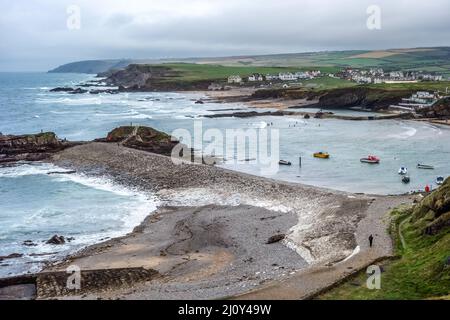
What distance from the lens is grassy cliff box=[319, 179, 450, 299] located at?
70.9 ft

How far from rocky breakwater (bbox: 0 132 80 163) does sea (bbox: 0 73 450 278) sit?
132 inches

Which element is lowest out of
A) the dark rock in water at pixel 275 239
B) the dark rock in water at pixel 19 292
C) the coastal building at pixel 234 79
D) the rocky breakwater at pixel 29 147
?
the dark rock in water at pixel 19 292

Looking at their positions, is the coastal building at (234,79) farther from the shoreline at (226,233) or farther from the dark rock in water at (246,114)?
the shoreline at (226,233)

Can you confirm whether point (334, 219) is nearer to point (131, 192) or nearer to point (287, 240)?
point (287, 240)

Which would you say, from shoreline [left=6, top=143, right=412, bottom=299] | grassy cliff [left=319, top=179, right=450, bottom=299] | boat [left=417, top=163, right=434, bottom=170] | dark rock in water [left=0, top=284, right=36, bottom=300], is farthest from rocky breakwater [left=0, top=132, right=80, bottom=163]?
grassy cliff [left=319, top=179, right=450, bottom=299]

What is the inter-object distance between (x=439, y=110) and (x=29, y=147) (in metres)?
75.5

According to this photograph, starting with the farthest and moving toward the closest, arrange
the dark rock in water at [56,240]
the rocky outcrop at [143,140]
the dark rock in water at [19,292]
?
the rocky outcrop at [143,140], the dark rock in water at [56,240], the dark rock in water at [19,292]

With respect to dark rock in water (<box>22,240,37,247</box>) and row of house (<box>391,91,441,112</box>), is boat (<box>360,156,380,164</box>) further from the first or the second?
row of house (<box>391,91,441,112</box>)

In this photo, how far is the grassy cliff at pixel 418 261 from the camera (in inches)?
851

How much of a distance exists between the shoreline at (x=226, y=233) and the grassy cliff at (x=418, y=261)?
9.18ft

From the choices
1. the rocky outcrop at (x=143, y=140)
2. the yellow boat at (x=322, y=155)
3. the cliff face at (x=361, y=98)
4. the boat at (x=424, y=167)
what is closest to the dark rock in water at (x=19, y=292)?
the rocky outcrop at (x=143, y=140)
